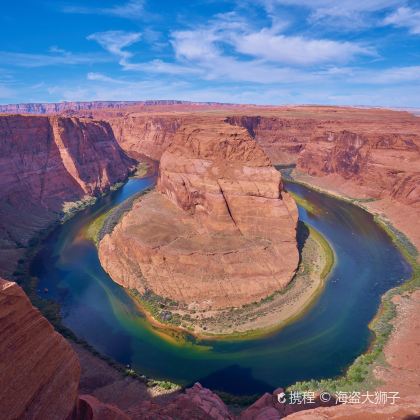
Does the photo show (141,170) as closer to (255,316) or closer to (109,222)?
(109,222)

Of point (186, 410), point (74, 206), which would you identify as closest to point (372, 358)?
point (186, 410)

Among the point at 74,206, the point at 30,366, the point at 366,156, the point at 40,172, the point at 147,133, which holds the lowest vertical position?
the point at 74,206

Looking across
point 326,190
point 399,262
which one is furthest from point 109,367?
point 326,190

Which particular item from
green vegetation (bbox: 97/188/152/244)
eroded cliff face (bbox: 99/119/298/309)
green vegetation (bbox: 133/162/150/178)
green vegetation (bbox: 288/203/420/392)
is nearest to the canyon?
eroded cliff face (bbox: 99/119/298/309)

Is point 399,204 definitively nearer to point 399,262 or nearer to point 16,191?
point 399,262

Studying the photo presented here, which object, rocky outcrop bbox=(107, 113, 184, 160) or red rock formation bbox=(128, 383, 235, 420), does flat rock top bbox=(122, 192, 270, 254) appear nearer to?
red rock formation bbox=(128, 383, 235, 420)

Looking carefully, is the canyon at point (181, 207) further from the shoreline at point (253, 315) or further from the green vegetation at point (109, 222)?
the green vegetation at point (109, 222)

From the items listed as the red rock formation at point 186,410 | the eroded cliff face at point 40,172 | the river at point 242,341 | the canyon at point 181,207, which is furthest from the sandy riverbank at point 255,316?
the eroded cliff face at point 40,172
